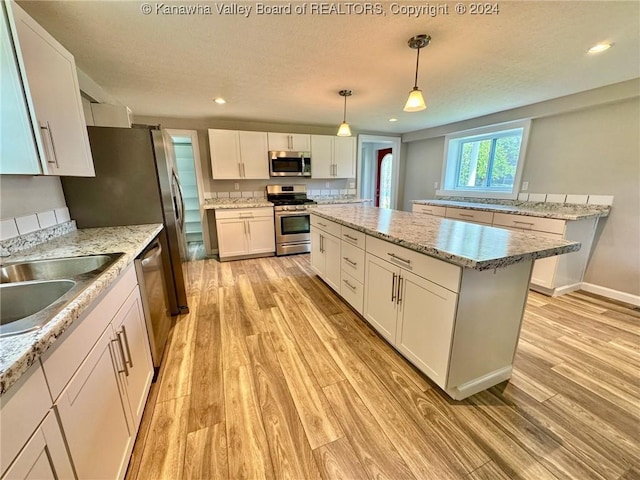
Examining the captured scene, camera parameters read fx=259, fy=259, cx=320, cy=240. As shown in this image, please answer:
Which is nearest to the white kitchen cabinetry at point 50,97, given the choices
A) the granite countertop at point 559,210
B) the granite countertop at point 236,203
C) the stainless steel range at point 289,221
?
the granite countertop at point 236,203

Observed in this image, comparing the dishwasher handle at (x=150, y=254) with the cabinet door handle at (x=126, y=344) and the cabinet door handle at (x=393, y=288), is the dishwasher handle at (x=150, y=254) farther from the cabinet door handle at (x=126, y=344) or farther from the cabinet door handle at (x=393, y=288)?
the cabinet door handle at (x=393, y=288)

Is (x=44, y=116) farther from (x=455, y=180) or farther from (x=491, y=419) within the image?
(x=455, y=180)

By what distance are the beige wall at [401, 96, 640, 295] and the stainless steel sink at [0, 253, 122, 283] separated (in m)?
4.43

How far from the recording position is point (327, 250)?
2.95 metres

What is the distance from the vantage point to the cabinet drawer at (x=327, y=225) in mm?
2627

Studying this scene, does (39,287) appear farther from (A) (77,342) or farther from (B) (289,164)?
(B) (289,164)

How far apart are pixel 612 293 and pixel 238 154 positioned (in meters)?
5.03

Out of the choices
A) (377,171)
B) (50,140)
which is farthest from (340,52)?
(377,171)

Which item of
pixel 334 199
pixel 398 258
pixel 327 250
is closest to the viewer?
pixel 398 258

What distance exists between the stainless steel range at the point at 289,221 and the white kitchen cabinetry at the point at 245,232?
0.13m

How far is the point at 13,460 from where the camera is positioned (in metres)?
0.56

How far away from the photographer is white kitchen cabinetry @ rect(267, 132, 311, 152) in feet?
13.9

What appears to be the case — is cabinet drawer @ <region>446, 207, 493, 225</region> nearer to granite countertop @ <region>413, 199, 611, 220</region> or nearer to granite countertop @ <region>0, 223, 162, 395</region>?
granite countertop @ <region>413, 199, 611, 220</region>

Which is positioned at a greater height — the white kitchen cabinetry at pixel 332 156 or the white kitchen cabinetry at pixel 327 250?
the white kitchen cabinetry at pixel 332 156
